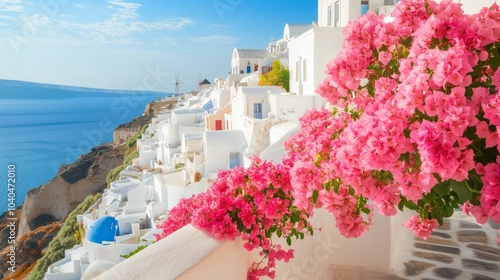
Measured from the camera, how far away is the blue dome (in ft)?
47.5

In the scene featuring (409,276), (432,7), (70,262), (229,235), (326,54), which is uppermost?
(326,54)

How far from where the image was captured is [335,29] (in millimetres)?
14516

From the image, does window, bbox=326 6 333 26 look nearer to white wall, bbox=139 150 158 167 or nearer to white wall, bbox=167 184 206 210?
white wall, bbox=167 184 206 210

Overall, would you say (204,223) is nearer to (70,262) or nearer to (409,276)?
(409,276)

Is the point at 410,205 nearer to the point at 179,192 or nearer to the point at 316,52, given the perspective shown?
the point at 316,52

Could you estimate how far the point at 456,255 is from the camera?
164 inches

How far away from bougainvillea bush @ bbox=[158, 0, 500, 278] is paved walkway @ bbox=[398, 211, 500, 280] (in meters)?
2.00

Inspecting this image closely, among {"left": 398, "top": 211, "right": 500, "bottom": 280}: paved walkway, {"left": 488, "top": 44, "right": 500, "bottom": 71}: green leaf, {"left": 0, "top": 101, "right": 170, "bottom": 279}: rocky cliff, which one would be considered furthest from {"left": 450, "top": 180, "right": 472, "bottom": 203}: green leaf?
{"left": 0, "top": 101, "right": 170, "bottom": 279}: rocky cliff

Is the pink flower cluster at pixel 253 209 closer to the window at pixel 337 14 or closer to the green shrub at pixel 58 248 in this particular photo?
the window at pixel 337 14

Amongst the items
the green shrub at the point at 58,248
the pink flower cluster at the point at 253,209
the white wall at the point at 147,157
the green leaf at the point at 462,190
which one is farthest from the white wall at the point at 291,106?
the white wall at the point at 147,157

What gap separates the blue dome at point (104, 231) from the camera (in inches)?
570

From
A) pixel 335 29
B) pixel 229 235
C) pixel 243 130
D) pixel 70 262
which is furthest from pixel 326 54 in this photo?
Result: pixel 229 235

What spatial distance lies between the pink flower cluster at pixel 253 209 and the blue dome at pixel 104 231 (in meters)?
13.1

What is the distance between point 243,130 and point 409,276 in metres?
14.8
